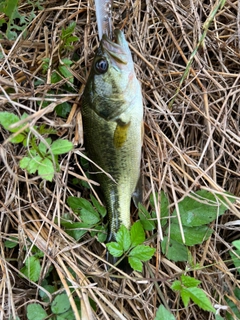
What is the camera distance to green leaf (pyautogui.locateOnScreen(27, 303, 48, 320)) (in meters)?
1.86

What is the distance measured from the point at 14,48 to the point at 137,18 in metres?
0.82

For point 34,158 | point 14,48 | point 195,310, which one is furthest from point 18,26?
point 195,310

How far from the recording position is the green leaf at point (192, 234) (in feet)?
6.59

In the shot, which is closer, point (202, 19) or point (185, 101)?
point (185, 101)

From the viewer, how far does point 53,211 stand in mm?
2100

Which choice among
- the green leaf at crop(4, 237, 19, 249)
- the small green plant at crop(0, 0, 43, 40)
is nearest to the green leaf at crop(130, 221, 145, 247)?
the green leaf at crop(4, 237, 19, 249)

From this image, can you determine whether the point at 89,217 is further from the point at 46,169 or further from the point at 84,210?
the point at 46,169

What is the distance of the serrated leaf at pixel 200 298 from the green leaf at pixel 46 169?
0.94m

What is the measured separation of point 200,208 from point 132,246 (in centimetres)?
46

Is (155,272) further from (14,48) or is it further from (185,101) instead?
(14,48)

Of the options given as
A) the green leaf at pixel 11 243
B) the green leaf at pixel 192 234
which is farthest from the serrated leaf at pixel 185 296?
the green leaf at pixel 11 243

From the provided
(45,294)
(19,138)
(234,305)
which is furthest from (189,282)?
(19,138)

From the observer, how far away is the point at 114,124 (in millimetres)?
1966

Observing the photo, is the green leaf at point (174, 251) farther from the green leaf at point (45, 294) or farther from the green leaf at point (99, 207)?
the green leaf at point (45, 294)
